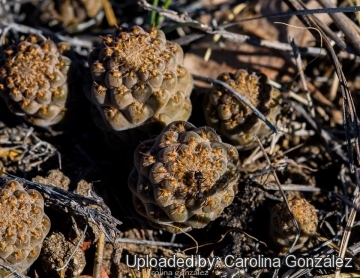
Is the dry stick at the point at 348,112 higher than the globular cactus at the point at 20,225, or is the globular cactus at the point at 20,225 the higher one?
the dry stick at the point at 348,112

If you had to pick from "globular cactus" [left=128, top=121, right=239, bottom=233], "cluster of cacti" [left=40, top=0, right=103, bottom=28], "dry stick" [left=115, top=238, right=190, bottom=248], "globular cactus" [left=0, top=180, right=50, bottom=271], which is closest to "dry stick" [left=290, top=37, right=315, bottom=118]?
"globular cactus" [left=128, top=121, right=239, bottom=233]

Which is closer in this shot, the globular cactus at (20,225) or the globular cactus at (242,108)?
the globular cactus at (20,225)

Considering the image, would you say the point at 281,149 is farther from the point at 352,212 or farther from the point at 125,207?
the point at 125,207

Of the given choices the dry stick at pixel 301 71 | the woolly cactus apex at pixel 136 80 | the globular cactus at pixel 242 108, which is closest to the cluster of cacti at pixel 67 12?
the woolly cactus apex at pixel 136 80

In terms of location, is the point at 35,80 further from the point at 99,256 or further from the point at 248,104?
the point at 248,104

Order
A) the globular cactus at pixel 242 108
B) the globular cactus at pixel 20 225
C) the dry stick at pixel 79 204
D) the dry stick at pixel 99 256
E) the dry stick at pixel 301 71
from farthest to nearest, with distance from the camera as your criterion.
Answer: the dry stick at pixel 301 71, the globular cactus at pixel 242 108, the dry stick at pixel 99 256, the dry stick at pixel 79 204, the globular cactus at pixel 20 225

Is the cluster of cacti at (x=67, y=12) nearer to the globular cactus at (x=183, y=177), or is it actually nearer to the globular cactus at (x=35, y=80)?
the globular cactus at (x=35, y=80)

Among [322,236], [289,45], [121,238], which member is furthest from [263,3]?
[121,238]

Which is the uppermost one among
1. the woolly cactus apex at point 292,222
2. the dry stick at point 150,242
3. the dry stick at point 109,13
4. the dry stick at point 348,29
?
the dry stick at point 348,29

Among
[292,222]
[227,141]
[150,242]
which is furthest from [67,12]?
[292,222]
